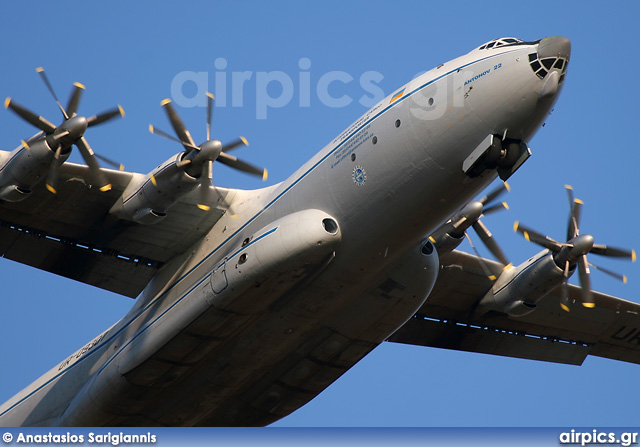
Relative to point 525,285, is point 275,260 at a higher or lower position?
lower

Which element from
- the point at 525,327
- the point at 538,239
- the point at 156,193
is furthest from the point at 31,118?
the point at 525,327

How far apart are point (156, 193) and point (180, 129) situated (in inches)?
57.2

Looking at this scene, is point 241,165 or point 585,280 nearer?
point 241,165

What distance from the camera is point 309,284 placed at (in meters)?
21.0

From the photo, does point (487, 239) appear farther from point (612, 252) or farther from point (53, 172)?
point (53, 172)

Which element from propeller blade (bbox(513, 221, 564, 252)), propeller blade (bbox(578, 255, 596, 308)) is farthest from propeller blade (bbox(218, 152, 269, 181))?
propeller blade (bbox(578, 255, 596, 308))

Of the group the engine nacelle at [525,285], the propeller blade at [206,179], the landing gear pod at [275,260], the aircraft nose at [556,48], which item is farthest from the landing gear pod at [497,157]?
the engine nacelle at [525,285]

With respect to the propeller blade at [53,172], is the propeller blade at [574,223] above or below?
above

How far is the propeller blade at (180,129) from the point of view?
21.1 m

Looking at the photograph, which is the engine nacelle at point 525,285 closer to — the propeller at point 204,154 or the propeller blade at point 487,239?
the propeller blade at point 487,239

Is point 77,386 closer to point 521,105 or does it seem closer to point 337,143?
point 337,143

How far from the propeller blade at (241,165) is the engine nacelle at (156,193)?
750mm

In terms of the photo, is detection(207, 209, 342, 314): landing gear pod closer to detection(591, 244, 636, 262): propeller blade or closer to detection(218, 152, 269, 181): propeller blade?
detection(218, 152, 269, 181): propeller blade

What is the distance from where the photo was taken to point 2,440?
→ 1755cm
